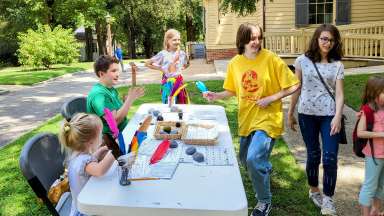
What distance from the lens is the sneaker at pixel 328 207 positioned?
3961 millimetres

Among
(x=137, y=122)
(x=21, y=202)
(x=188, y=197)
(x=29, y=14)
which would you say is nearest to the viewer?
(x=188, y=197)

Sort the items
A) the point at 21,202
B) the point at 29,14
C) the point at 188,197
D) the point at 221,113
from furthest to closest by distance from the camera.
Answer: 1. the point at 29,14
2. the point at 21,202
3. the point at 221,113
4. the point at 188,197

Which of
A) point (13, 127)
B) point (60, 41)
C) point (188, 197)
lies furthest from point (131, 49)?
point (188, 197)

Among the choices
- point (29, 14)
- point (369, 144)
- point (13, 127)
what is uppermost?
point (29, 14)

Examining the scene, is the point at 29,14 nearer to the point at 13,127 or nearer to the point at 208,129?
the point at 13,127

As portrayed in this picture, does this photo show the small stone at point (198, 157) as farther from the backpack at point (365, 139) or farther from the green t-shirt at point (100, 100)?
the backpack at point (365, 139)

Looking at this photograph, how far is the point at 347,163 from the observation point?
548cm

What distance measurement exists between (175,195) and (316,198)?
238 cm

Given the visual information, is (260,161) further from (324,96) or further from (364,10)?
(364,10)

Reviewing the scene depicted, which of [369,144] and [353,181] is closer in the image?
[369,144]

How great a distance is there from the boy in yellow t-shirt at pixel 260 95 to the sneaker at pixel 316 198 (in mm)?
631

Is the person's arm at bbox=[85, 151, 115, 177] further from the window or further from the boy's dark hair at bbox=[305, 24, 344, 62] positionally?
the window

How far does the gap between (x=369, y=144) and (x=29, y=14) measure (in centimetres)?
3185

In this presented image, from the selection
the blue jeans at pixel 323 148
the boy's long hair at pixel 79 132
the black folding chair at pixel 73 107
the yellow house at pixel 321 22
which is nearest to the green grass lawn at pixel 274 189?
the blue jeans at pixel 323 148
